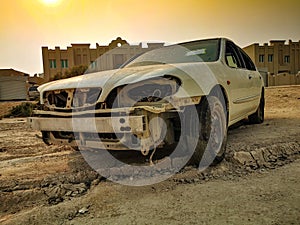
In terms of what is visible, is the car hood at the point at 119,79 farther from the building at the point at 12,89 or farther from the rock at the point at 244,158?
the building at the point at 12,89

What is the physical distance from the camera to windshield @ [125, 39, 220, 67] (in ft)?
12.9

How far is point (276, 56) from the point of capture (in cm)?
3566

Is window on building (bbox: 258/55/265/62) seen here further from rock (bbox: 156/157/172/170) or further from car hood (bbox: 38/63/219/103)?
rock (bbox: 156/157/172/170)

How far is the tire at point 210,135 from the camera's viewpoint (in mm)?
3084

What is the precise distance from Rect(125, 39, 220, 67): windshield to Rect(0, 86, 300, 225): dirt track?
1.36 meters

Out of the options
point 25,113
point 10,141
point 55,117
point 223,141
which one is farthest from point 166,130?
point 25,113

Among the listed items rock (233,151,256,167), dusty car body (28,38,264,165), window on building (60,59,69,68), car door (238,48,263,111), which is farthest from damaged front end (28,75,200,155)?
window on building (60,59,69,68)

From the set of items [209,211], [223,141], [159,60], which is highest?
[159,60]

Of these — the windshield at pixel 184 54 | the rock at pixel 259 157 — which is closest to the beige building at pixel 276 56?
the windshield at pixel 184 54

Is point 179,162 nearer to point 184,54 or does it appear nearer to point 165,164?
point 165,164

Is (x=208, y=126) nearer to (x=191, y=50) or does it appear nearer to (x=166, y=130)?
(x=166, y=130)

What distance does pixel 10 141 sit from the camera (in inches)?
218

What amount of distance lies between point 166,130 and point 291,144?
2284 mm

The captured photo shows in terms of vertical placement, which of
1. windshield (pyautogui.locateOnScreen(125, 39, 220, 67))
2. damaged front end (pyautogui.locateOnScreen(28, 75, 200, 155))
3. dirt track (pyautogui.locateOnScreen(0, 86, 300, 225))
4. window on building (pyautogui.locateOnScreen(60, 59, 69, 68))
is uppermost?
window on building (pyautogui.locateOnScreen(60, 59, 69, 68))
